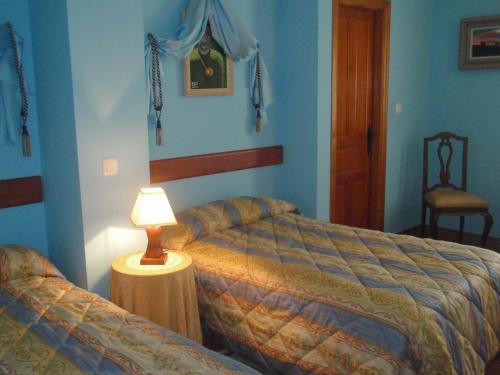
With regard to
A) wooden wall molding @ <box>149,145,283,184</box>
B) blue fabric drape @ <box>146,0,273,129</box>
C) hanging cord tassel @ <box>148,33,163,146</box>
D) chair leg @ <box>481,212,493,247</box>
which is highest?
blue fabric drape @ <box>146,0,273,129</box>

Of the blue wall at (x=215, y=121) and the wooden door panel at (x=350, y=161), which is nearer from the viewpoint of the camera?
the blue wall at (x=215, y=121)

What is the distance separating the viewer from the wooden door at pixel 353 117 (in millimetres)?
4039

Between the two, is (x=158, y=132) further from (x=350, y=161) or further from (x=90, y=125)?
(x=350, y=161)

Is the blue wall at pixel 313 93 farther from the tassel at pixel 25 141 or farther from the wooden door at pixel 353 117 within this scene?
the tassel at pixel 25 141

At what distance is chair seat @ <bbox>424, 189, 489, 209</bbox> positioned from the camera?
4.19m

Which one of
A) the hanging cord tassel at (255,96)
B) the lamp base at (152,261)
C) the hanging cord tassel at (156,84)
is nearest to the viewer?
the lamp base at (152,261)

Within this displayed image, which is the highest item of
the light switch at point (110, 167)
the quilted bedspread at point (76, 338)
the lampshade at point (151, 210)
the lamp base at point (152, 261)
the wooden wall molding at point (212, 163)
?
the light switch at point (110, 167)

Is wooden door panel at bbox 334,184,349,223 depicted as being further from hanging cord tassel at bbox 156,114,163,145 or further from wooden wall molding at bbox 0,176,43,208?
wooden wall molding at bbox 0,176,43,208

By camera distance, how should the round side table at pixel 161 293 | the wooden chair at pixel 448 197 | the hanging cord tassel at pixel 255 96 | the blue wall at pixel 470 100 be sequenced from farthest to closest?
the blue wall at pixel 470 100, the wooden chair at pixel 448 197, the hanging cord tassel at pixel 255 96, the round side table at pixel 161 293

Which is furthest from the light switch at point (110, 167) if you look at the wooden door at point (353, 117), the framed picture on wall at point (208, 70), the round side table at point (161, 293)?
the wooden door at point (353, 117)

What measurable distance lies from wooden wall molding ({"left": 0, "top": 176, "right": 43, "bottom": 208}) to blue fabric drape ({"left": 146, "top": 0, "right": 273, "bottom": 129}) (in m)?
0.75

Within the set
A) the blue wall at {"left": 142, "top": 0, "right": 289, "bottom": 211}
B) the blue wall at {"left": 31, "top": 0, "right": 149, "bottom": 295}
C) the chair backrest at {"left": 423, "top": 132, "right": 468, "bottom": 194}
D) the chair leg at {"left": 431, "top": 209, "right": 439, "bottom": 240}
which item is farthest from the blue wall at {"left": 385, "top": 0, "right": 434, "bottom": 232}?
the blue wall at {"left": 31, "top": 0, "right": 149, "bottom": 295}

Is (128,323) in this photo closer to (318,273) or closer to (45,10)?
(318,273)

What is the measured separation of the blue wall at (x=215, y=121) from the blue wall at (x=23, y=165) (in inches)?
25.3
